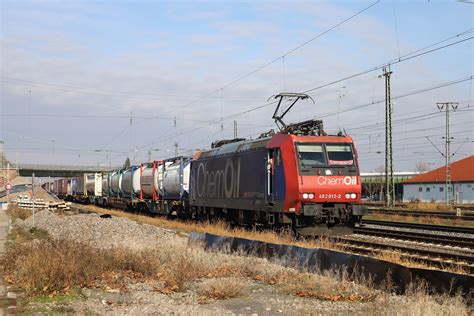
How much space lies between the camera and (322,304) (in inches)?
348

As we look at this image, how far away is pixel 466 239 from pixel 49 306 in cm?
1485

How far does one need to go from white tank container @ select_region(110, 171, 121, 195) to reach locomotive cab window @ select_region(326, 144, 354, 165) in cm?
3137

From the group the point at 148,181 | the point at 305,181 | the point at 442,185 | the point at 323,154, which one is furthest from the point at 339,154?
the point at 442,185

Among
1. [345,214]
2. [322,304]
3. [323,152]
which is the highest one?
[323,152]

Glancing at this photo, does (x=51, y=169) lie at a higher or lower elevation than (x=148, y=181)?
higher

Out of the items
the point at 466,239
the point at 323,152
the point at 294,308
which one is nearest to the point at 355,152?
the point at 323,152

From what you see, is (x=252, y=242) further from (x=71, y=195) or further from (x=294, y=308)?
(x=71, y=195)

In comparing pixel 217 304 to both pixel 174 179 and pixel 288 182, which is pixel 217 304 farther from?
pixel 174 179

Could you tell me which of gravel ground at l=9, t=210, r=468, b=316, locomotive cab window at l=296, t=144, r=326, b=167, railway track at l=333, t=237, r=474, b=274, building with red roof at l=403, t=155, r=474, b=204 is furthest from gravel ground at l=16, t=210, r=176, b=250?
building with red roof at l=403, t=155, r=474, b=204

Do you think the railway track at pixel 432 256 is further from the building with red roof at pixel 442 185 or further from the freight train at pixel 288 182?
the building with red roof at pixel 442 185

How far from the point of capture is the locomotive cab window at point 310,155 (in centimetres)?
1648

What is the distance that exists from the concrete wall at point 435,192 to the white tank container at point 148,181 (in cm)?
4495

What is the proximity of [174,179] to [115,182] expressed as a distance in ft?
58.3

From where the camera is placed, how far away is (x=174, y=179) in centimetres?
3069
